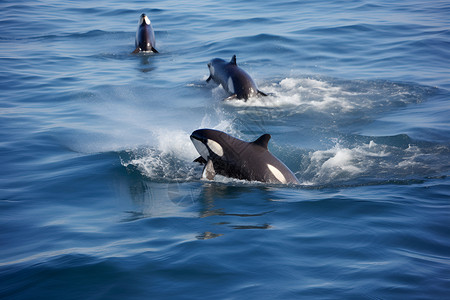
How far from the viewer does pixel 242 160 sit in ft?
29.5

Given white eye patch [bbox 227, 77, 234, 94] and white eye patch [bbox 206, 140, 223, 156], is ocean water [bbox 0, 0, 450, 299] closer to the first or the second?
white eye patch [bbox 227, 77, 234, 94]

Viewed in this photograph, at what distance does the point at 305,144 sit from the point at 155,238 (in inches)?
201

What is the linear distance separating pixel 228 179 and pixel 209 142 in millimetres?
806

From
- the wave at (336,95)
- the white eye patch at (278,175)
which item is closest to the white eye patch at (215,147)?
the white eye patch at (278,175)

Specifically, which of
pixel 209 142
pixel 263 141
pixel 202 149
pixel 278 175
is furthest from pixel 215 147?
pixel 278 175

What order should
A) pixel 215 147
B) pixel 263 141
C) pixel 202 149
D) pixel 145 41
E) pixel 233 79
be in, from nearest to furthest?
pixel 263 141 < pixel 215 147 < pixel 202 149 < pixel 233 79 < pixel 145 41

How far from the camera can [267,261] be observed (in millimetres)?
6121

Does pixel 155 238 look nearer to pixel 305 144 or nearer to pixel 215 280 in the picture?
pixel 215 280

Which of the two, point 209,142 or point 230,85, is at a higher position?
point 230,85

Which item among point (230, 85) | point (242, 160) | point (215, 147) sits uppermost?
point (230, 85)

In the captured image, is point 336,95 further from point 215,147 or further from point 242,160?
point 242,160

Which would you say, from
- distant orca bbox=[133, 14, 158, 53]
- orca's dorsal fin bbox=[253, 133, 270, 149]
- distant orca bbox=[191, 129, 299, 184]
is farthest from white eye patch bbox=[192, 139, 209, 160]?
distant orca bbox=[133, 14, 158, 53]

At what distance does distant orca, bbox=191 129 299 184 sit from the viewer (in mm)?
8820

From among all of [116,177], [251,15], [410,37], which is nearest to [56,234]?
[116,177]
